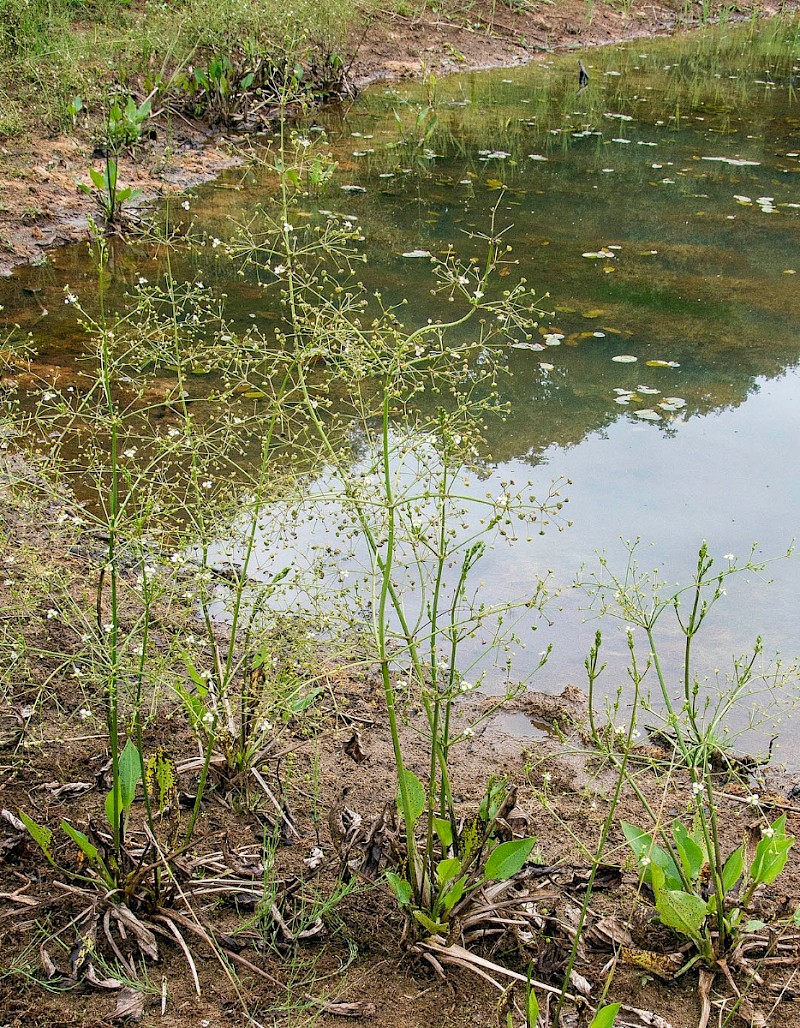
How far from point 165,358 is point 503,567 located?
1909 mm

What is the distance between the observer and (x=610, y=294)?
724cm

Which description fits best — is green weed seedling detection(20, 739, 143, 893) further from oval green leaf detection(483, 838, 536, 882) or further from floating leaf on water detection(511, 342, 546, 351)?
floating leaf on water detection(511, 342, 546, 351)

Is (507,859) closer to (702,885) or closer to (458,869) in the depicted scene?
(458,869)

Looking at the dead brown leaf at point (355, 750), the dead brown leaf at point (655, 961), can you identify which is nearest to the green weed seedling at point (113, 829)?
the dead brown leaf at point (355, 750)

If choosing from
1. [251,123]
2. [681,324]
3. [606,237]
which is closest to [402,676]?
[681,324]

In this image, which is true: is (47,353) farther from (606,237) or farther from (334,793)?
(606,237)

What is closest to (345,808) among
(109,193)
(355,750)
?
(355,750)

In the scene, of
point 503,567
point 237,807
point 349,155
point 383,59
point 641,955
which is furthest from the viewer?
point 383,59

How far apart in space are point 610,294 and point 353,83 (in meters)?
7.64

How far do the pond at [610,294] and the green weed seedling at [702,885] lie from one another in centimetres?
103

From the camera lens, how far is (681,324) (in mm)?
6824

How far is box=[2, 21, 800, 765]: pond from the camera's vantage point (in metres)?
4.53

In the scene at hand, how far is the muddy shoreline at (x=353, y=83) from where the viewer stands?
8125 millimetres

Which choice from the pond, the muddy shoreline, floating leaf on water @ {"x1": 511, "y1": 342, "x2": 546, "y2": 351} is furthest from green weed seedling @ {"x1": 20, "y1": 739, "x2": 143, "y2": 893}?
floating leaf on water @ {"x1": 511, "y1": 342, "x2": 546, "y2": 351}
